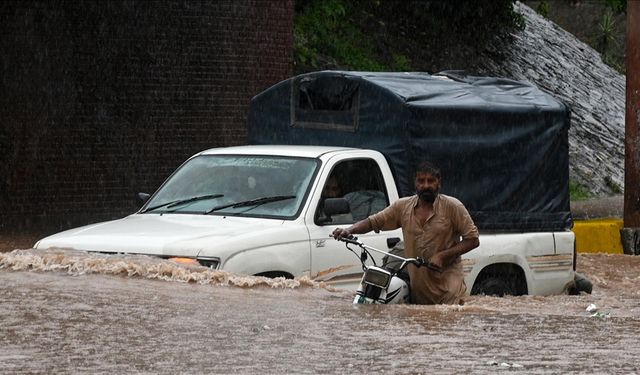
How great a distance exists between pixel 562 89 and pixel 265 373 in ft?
69.1

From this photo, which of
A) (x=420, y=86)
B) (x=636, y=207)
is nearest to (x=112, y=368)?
(x=420, y=86)

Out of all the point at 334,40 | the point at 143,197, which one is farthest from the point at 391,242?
the point at 334,40

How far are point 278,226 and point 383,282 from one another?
1145 mm

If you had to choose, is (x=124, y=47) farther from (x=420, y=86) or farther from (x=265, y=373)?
(x=265, y=373)

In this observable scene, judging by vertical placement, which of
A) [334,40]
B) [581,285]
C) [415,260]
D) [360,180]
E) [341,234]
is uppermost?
[334,40]

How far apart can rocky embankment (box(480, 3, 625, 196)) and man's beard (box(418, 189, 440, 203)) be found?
1535 centimetres

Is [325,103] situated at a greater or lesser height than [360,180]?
greater

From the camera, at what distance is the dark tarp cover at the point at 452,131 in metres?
12.0

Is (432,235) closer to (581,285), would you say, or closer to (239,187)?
(239,187)

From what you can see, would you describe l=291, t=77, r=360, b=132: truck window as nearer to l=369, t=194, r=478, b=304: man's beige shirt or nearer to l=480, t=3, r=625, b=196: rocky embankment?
l=369, t=194, r=478, b=304: man's beige shirt

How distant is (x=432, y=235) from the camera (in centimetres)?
1002

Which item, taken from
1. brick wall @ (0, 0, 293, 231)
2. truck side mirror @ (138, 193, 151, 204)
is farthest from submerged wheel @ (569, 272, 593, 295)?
brick wall @ (0, 0, 293, 231)

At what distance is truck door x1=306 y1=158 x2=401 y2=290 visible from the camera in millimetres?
10672

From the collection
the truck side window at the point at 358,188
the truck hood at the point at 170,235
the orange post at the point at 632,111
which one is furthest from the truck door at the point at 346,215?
the orange post at the point at 632,111
